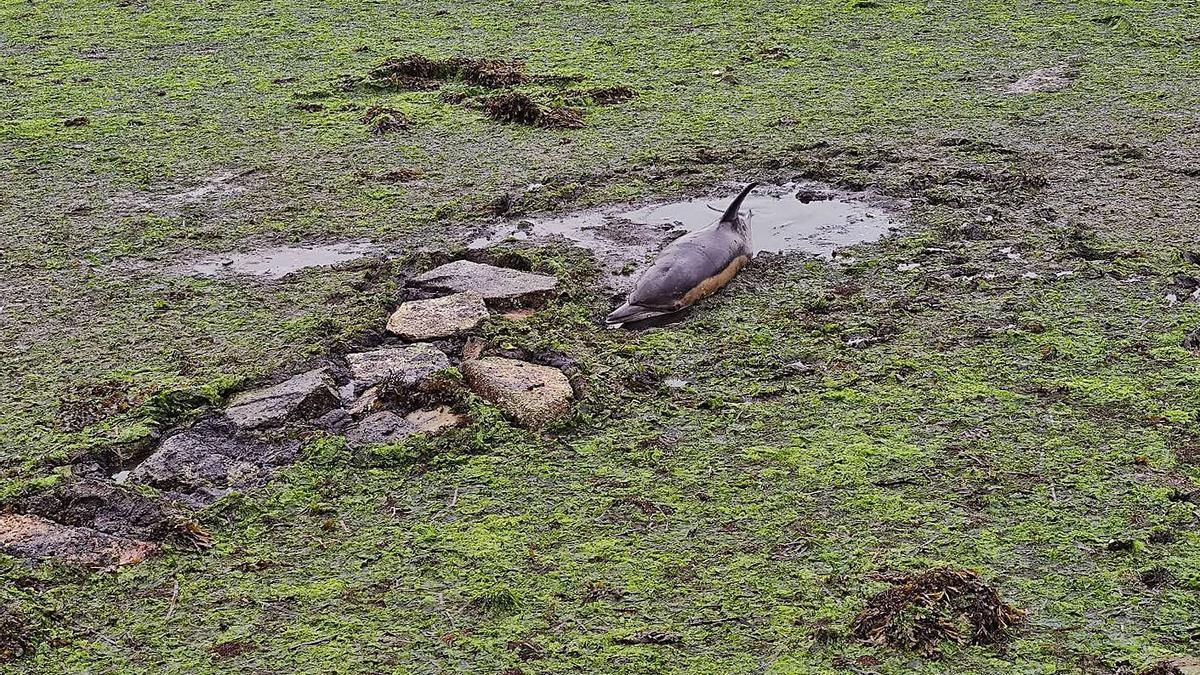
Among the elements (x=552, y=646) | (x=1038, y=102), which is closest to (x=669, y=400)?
(x=552, y=646)

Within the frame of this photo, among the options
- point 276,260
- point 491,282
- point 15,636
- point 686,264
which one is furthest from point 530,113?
point 15,636

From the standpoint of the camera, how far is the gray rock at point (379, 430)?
2680 millimetres

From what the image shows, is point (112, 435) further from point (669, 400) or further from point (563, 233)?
point (563, 233)

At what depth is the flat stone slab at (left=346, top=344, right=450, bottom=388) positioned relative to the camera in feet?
9.55

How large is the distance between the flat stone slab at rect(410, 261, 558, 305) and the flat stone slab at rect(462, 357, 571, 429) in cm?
40

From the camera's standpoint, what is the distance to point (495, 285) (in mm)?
3404

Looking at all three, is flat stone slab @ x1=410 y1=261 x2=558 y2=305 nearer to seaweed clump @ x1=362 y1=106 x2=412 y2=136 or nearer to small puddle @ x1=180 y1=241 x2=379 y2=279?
small puddle @ x1=180 y1=241 x2=379 y2=279

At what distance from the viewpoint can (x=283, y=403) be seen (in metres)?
2.80

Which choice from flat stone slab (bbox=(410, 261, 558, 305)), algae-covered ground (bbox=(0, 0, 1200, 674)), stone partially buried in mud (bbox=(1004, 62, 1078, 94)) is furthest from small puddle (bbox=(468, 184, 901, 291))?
stone partially buried in mud (bbox=(1004, 62, 1078, 94))

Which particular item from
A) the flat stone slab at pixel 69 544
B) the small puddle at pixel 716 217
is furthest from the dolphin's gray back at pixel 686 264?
the flat stone slab at pixel 69 544

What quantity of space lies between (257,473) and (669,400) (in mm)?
891

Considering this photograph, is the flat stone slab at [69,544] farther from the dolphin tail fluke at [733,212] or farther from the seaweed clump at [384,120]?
the seaweed clump at [384,120]

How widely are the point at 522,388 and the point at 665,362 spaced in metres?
0.38

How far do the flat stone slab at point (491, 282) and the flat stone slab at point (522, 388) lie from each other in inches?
15.7
